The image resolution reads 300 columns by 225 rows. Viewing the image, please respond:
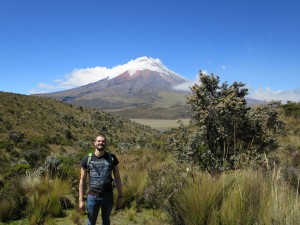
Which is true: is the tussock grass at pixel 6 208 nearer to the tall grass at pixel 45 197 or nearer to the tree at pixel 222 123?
the tall grass at pixel 45 197

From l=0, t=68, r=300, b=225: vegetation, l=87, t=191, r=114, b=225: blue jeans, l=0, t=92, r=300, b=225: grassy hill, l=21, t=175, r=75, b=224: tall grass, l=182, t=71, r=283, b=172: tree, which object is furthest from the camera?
l=182, t=71, r=283, b=172: tree

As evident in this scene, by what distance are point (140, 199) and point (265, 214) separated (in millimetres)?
4118

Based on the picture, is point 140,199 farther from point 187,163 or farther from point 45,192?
point 45,192

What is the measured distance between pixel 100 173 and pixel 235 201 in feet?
6.78

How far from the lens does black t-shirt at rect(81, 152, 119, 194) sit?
526cm

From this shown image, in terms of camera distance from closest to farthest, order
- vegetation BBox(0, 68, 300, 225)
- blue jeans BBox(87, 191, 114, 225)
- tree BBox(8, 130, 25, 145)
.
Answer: vegetation BBox(0, 68, 300, 225) → blue jeans BBox(87, 191, 114, 225) → tree BBox(8, 130, 25, 145)

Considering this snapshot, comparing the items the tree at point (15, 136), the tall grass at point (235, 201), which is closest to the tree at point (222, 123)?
the tall grass at point (235, 201)

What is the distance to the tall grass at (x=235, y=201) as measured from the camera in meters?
4.06

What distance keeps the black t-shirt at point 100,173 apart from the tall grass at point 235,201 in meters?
1.04

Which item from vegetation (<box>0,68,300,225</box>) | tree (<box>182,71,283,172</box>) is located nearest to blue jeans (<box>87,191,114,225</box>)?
vegetation (<box>0,68,300,225</box>)

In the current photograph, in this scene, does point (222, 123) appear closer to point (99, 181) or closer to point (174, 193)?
point (174, 193)

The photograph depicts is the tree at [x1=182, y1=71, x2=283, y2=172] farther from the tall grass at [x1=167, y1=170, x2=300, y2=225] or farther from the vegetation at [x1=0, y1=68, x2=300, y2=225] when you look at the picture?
the tall grass at [x1=167, y1=170, x2=300, y2=225]

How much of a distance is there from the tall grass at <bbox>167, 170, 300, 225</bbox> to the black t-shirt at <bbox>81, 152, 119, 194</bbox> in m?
1.04

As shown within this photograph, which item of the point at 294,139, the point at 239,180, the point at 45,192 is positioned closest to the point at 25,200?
the point at 45,192
